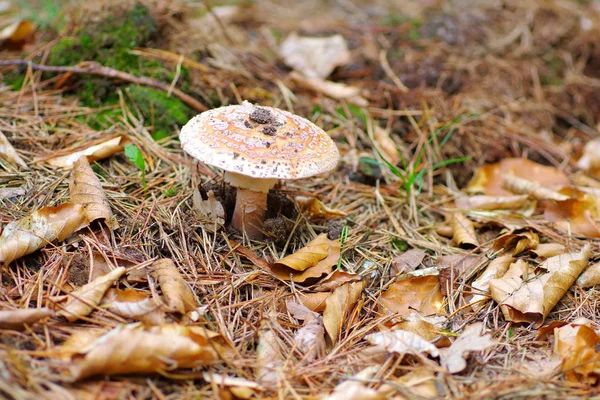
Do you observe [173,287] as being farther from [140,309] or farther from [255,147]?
[255,147]

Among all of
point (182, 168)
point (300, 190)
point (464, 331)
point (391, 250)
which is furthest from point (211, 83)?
point (464, 331)

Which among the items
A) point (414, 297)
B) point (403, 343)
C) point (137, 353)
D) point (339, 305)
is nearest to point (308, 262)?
point (339, 305)

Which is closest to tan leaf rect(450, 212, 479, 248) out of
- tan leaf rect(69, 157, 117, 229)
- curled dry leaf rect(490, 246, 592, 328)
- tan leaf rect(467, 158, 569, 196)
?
curled dry leaf rect(490, 246, 592, 328)

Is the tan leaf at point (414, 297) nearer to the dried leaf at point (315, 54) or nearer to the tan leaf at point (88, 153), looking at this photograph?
the tan leaf at point (88, 153)

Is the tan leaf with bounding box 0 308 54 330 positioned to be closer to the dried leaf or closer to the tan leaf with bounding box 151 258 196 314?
the tan leaf with bounding box 151 258 196 314

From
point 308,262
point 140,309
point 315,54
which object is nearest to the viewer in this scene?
point 140,309

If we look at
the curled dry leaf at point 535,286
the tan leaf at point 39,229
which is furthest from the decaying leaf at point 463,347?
the tan leaf at point 39,229
